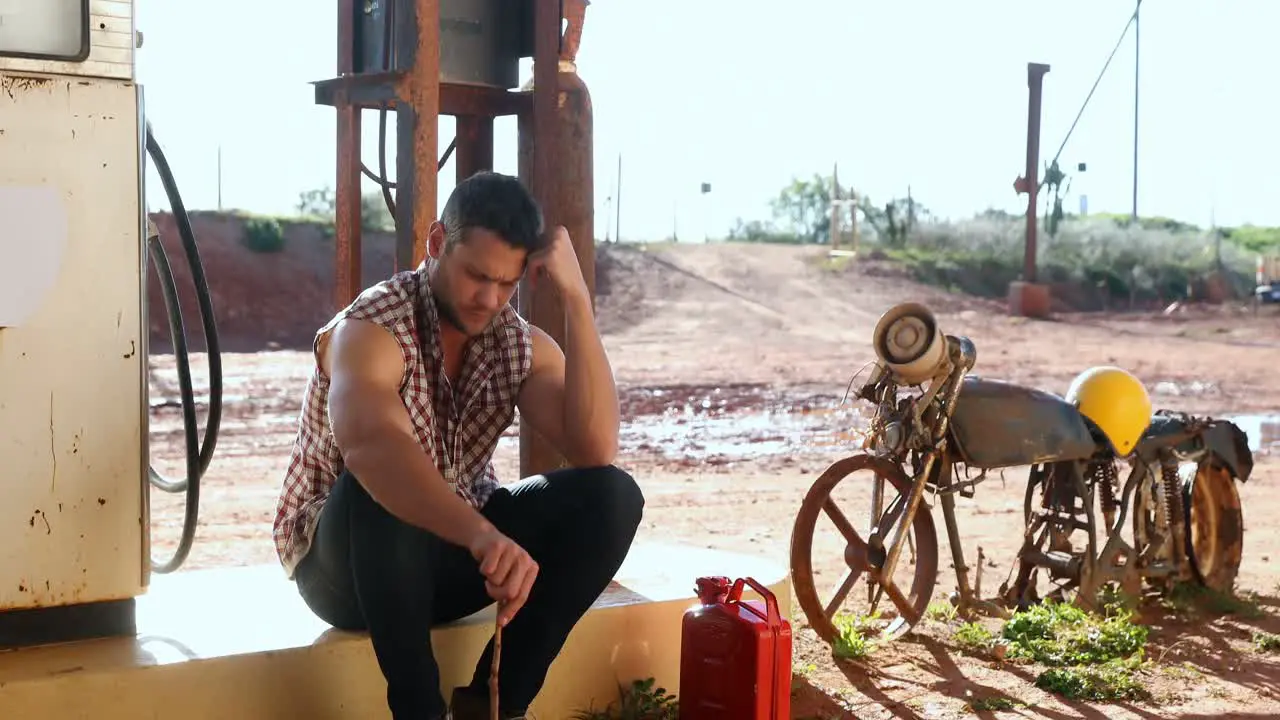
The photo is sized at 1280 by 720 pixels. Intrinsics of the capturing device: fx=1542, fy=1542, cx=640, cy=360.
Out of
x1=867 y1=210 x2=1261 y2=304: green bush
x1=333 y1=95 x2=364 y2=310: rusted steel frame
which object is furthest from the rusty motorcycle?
x1=867 y1=210 x2=1261 y2=304: green bush

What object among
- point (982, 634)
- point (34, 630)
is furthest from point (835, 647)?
point (34, 630)

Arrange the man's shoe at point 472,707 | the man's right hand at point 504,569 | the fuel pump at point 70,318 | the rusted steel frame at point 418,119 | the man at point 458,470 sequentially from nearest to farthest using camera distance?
the man's right hand at point 504,569 → the man at point 458,470 → the man's shoe at point 472,707 → the fuel pump at point 70,318 → the rusted steel frame at point 418,119

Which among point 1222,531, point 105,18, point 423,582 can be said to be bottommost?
point 1222,531

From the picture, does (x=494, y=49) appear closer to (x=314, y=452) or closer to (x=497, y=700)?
(x=314, y=452)

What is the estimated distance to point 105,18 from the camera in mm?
3521

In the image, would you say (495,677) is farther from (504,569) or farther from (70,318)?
(70,318)

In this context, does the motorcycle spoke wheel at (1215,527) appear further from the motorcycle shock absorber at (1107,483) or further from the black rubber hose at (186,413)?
the black rubber hose at (186,413)

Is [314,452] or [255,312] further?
[255,312]

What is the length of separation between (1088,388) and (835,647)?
1578 mm

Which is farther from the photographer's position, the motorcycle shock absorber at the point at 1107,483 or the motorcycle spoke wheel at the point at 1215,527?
the motorcycle spoke wheel at the point at 1215,527

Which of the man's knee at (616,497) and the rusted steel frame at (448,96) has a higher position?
the rusted steel frame at (448,96)

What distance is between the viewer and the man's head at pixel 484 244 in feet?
11.4

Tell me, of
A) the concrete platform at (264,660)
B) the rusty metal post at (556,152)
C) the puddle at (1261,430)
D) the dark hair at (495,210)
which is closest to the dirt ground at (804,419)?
the puddle at (1261,430)

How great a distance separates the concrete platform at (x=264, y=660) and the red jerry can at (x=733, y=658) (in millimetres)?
383
